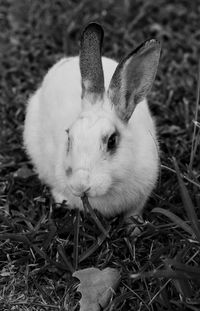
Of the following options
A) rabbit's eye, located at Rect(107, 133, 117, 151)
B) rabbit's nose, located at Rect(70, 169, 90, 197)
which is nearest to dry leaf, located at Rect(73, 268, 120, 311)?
rabbit's nose, located at Rect(70, 169, 90, 197)

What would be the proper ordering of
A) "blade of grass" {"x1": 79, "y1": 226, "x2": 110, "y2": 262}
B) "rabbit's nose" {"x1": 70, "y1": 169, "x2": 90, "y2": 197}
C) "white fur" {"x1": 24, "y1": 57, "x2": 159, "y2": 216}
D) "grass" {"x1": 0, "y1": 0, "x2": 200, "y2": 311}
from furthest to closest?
"blade of grass" {"x1": 79, "y1": 226, "x2": 110, "y2": 262}
"grass" {"x1": 0, "y1": 0, "x2": 200, "y2": 311}
"white fur" {"x1": 24, "y1": 57, "x2": 159, "y2": 216}
"rabbit's nose" {"x1": 70, "y1": 169, "x2": 90, "y2": 197}

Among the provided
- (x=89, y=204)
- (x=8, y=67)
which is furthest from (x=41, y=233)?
(x=8, y=67)

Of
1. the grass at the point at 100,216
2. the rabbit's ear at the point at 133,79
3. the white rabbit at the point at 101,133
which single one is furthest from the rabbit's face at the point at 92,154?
the grass at the point at 100,216

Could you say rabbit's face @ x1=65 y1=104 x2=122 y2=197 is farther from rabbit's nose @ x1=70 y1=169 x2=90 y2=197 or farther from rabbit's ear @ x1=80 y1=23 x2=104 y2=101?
rabbit's ear @ x1=80 y1=23 x2=104 y2=101

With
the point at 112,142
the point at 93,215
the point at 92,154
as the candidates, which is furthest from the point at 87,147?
the point at 93,215

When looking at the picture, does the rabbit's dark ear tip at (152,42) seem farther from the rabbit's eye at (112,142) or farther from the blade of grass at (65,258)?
the blade of grass at (65,258)

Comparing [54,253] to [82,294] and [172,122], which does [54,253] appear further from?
[172,122]
